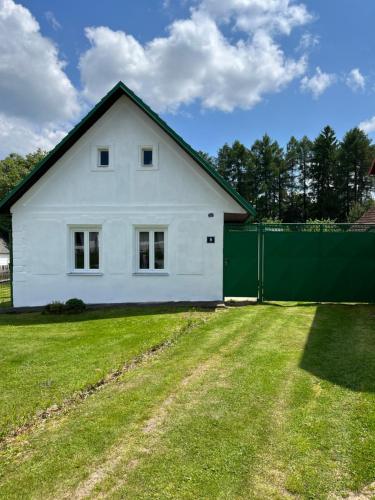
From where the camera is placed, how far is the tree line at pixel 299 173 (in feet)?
177

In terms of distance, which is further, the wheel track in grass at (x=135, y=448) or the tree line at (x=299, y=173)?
the tree line at (x=299, y=173)

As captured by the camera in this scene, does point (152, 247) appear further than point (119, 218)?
Yes

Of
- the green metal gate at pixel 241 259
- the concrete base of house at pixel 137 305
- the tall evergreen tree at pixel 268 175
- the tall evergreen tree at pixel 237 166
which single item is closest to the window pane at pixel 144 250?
the concrete base of house at pixel 137 305

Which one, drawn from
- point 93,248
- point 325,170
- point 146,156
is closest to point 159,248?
point 93,248

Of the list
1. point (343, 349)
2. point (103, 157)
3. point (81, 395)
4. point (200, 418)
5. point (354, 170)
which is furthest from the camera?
point (354, 170)

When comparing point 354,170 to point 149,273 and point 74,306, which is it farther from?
point 74,306

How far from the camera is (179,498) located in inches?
110

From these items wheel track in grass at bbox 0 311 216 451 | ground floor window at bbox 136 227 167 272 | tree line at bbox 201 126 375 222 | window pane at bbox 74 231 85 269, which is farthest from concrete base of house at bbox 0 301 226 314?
tree line at bbox 201 126 375 222

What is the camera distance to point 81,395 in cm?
486

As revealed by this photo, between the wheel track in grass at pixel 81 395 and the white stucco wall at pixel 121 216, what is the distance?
154 inches

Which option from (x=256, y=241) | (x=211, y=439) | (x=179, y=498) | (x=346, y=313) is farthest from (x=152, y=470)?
(x=256, y=241)

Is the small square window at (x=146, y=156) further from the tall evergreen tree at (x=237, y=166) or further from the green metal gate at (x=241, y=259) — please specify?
the tall evergreen tree at (x=237, y=166)

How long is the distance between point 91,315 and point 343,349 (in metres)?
6.60

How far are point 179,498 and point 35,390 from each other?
292 centimetres
